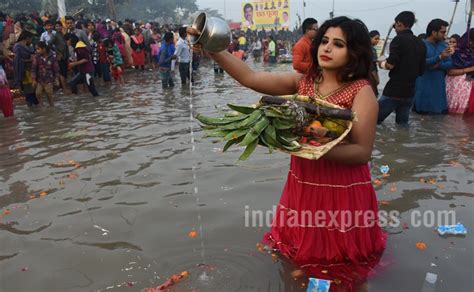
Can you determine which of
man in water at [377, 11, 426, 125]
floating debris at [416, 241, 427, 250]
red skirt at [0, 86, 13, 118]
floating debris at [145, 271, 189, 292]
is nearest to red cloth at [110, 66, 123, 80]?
red skirt at [0, 86, 13, 118]

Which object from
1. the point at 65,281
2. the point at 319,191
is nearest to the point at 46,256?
the point at 65,281

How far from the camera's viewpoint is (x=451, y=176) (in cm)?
450

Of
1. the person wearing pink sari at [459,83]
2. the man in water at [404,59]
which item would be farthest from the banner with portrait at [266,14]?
the man in water at [404,59]

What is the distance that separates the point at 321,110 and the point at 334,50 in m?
0.38

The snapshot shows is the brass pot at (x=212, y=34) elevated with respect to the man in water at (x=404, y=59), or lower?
elevated

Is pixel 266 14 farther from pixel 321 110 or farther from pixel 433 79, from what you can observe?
pixel 321 110

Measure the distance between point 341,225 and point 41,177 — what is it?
3693mm

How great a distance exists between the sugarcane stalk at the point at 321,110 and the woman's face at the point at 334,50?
28 cm

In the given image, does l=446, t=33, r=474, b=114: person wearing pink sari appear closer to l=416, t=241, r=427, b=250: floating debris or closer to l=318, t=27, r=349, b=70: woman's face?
l=416, t=241, r=427, b=250: floating debris

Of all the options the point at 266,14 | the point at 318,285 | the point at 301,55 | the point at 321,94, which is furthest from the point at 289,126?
the point at 266,14

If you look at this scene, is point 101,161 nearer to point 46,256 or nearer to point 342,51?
point 46,256

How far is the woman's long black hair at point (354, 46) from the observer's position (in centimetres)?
230

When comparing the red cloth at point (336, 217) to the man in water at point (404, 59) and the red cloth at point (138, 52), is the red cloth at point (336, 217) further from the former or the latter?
the red cloth at point (138, 52)

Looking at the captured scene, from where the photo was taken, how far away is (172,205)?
12.8 ft
